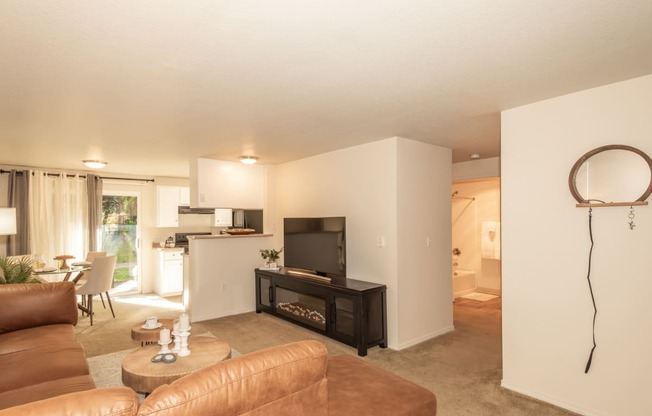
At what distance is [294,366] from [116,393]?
0.62 metres

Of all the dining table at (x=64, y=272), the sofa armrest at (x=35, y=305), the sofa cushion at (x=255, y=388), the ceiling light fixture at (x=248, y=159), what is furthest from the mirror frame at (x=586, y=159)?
the dining table at (x=64, y=272)

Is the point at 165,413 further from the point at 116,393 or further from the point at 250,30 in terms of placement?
the point at 250,30

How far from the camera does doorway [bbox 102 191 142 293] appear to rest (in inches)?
273

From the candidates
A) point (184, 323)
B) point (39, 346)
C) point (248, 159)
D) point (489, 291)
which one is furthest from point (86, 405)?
point (489, 291)

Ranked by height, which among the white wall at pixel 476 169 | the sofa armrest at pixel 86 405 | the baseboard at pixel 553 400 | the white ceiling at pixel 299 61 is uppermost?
the white ceiling at pixel 299 61

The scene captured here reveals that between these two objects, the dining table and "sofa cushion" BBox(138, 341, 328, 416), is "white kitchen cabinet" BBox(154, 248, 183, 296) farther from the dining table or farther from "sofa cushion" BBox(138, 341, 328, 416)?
"sofa cushion" BBox(138, 341, 328, 416)

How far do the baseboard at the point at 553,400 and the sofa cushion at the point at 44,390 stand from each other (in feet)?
10.3

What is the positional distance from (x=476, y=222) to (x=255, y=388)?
6914mm

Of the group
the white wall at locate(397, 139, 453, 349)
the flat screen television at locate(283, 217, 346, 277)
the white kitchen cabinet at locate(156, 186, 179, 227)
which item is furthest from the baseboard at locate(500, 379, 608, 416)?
the white kitchen cabinet at locate(156, 186, 179, 227)

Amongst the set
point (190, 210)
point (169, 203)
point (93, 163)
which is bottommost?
point (190, 210)

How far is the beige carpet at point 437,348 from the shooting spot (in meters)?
2.83

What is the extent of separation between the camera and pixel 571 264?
272 cm

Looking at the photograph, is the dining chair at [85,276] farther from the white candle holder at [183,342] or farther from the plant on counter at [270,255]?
the white candle holder at [183,342]

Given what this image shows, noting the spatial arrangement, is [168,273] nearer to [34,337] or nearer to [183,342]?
[34,337]
